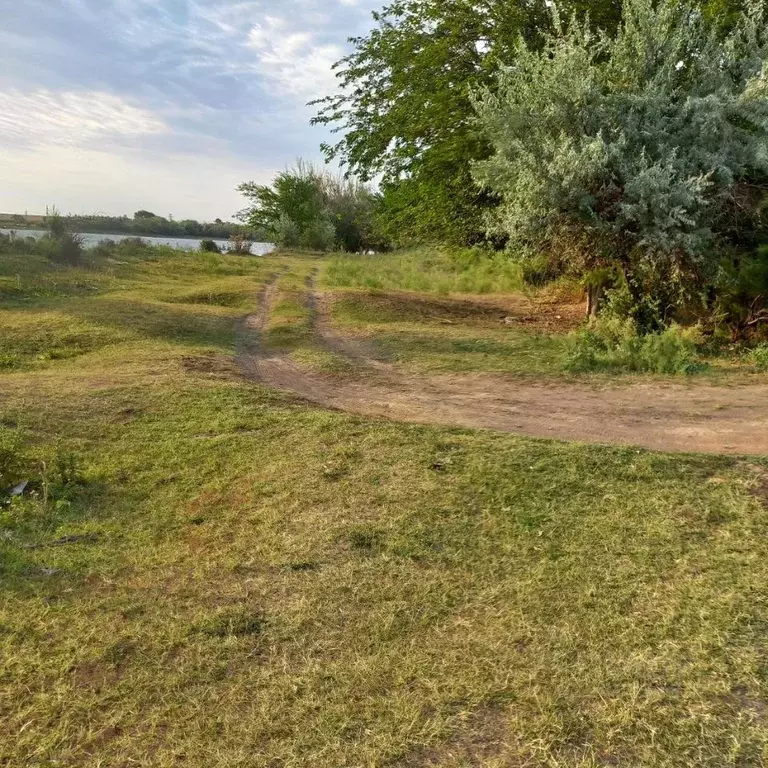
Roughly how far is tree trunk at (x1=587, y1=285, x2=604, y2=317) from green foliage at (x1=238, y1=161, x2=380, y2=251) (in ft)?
108

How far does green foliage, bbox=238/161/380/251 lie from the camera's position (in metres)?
45.2

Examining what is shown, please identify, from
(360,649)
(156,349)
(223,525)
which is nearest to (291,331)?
(156,349)

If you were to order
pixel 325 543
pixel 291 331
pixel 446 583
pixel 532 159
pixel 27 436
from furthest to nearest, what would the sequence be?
pixel 291 331, pixel 532 159, pixel 27 436, pixel 325 543, pixel 446 583

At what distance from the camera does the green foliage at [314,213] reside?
4516 centimetres

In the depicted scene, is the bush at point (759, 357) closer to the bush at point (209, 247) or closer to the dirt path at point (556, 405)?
the dirt path at point (556, 405)

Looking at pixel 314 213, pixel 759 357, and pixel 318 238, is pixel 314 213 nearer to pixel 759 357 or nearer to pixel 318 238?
pixel 318 238

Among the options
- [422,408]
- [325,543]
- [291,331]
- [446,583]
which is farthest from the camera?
[291,331]

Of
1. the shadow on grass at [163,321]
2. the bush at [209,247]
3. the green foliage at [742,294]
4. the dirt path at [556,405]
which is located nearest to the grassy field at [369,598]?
the dirt path at [556,405]

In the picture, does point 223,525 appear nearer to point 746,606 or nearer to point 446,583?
point 446,583

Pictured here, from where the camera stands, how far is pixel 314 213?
48.4 metres

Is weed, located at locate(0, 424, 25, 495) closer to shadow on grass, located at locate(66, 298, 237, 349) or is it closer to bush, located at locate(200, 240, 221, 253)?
shadow on grass, located at locate(66, 298, 237, 349)

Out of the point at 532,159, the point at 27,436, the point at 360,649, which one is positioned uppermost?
the point at 532,159

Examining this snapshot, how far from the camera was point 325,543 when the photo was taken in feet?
12.7

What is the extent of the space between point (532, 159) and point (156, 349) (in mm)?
6269
